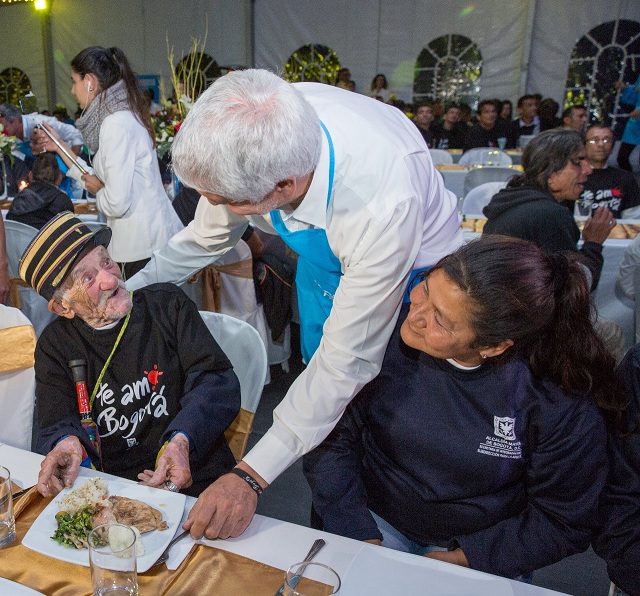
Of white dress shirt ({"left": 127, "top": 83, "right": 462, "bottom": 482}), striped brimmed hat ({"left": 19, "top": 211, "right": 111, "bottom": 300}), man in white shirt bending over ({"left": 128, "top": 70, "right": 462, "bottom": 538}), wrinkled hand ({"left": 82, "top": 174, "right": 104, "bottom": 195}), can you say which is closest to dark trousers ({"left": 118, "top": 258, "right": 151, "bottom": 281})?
wrinkled hand ({"left": 82, "top": 174, "right": 104, "bottom": 195})

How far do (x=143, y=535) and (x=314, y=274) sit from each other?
0.87m

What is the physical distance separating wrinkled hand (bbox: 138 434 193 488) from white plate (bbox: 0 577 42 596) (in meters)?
0.35

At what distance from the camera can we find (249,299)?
10.6ft

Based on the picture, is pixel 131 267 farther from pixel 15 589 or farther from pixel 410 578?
pixel 410 578

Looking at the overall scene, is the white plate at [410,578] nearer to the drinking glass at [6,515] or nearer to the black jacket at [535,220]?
the drinking glass at [6,515]

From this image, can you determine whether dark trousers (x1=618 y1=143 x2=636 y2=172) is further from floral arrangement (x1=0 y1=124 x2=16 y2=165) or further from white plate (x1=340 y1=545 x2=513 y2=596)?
white plate (x1=340 y1=545 x2=513 y2=596)

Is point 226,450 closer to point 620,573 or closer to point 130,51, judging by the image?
point 620,573

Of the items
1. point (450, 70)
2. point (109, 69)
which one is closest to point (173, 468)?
→ point (109, 69)

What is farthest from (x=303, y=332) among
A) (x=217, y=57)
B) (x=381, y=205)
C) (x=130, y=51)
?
(x=130, y=51)

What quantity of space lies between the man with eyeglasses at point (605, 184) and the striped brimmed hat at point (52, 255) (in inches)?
140

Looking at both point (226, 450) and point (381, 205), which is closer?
point (381, 205)

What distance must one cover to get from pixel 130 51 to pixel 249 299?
9738 mm

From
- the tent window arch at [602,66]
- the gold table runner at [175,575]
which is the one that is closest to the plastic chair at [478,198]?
the gold table runner at [175,575]

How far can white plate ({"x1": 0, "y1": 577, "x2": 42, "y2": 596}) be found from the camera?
942 mm
